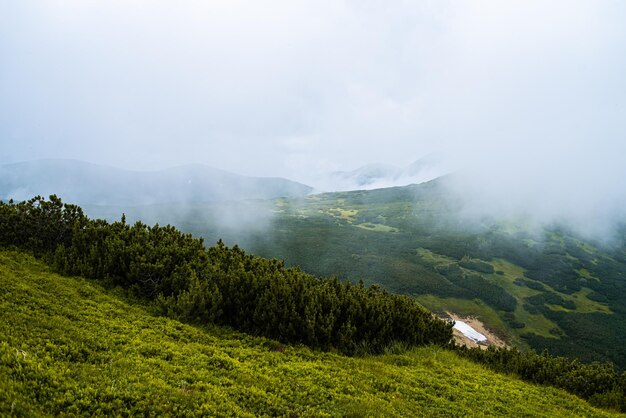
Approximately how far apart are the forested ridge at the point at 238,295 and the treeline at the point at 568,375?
0.04 m

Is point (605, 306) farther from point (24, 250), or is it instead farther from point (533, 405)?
point (24, 250)

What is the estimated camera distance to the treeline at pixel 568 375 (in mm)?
16953

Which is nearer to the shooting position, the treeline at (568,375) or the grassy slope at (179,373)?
the grassy slope at (179,373)

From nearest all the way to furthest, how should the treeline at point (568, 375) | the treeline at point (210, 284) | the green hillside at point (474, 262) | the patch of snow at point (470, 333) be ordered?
the treeline at point (210, 284) → the treeline at point (568, 375) → the patch of snow at point (470, 333) → the green hillside at point (474, 262)

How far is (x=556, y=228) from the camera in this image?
7082 inches

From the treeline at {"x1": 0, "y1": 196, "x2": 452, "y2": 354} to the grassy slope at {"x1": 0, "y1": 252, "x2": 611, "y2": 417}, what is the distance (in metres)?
1.17

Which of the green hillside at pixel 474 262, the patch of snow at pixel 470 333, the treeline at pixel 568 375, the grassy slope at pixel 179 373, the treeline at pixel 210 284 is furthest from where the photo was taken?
the green hillside at pixel 474 262

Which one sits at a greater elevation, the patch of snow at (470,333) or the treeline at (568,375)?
the treeline at (568,375)

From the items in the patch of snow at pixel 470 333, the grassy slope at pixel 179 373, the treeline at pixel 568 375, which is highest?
the grassy slope at pixel 179 373

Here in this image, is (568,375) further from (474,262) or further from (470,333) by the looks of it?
(474,262)

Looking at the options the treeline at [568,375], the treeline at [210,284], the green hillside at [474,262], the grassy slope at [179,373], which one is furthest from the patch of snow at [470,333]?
the grassy slope at [179,373]

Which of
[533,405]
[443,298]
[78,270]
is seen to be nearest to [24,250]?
[78,270]

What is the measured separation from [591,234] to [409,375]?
205m

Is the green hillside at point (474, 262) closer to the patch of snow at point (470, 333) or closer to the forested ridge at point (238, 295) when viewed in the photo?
the patch of snow at point (470, 333)
